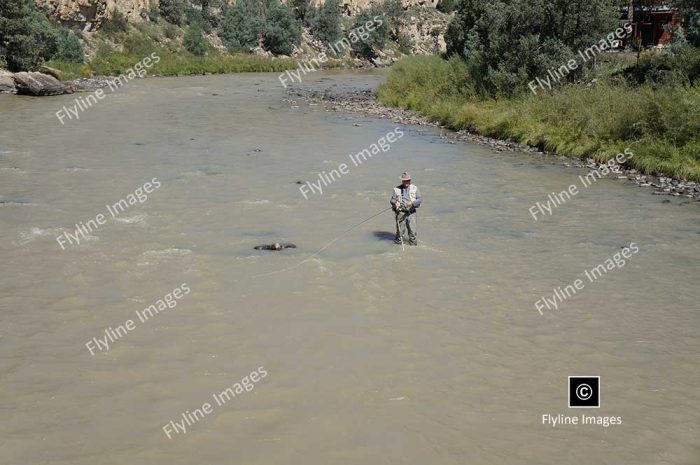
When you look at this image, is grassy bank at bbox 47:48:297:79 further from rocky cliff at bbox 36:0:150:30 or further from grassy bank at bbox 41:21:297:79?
rocky cliff at bbox 36:0:150:30

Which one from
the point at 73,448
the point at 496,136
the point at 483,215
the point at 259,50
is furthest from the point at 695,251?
the point at 259,50

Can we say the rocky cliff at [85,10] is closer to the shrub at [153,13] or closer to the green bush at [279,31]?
the shrub at [153,13]

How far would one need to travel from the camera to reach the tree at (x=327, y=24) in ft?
322

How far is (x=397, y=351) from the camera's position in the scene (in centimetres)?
994

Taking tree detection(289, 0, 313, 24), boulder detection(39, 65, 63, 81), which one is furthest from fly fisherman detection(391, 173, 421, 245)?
tree detection(289, 0, 313, 24)

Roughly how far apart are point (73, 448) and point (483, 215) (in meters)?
12.3

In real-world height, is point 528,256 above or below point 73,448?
below

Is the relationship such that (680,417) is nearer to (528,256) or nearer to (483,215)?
(528,256)

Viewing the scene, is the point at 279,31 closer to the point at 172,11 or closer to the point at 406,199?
the point at 172,11

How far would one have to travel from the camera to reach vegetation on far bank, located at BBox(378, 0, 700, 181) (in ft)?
72.4

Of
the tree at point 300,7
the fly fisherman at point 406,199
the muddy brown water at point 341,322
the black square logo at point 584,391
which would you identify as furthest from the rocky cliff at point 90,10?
Answer: the black square logo at point 584,391

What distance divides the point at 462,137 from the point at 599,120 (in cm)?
662

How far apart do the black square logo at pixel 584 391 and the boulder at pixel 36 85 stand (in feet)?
135

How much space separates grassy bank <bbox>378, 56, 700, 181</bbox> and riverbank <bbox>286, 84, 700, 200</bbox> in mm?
326
